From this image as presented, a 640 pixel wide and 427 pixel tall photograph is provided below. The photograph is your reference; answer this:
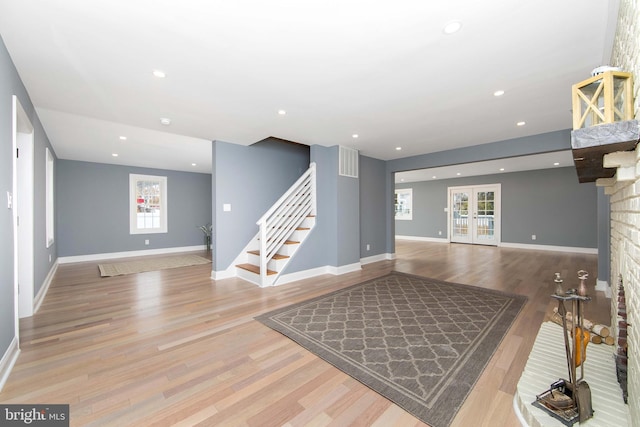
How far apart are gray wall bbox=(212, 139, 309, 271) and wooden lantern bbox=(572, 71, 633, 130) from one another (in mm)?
4442

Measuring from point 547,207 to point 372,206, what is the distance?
18.6ft

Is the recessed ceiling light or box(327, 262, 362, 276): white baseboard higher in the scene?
the recessed ceiling light

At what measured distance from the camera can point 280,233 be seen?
14.7 feet

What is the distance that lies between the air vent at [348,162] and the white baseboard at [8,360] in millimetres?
4388

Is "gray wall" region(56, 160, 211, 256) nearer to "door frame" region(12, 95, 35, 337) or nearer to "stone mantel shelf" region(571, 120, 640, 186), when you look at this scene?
"door frame" region(12, 95, 35, 337)

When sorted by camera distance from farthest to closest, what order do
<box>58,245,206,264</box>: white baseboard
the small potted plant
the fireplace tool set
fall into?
the small potted plant < <box>58,245,206,264</box>: white baseboard < the fireplace tool set

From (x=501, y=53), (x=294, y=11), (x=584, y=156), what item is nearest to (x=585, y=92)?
(x=584, y=156)

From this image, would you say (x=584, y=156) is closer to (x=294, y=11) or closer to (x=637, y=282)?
(x=637, y=282)

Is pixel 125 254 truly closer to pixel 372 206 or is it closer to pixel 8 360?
pixel 8 360

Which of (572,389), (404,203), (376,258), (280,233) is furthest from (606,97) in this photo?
(404,203)

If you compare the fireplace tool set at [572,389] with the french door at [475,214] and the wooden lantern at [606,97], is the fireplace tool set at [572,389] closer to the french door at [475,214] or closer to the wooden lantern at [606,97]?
the wooden lantern at [606,97]

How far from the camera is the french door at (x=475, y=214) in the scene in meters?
8.62

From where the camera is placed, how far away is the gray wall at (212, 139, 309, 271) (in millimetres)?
4574

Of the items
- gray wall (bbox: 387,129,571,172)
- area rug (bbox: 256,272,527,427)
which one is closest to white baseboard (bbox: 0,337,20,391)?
area rug (bbox: 256,272,527,427)
